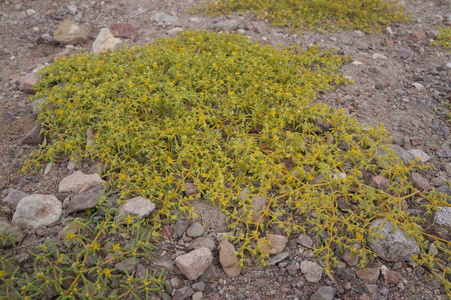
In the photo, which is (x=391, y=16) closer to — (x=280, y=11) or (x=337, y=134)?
(x=280, y=11)

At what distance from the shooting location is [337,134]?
385cm

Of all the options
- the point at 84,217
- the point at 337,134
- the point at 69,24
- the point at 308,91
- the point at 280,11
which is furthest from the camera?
the point at 280,11

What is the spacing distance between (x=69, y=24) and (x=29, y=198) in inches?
157

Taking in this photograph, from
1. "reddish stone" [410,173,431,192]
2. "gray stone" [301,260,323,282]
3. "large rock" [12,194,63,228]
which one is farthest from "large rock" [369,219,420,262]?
"large rock" [12,194,63,228]

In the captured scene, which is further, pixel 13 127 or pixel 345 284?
pixel 13 127

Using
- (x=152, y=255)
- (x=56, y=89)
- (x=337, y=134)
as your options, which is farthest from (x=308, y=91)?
(x=56, y=89)

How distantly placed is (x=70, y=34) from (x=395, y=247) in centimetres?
573

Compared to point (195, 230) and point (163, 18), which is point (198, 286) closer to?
point (195, 230)

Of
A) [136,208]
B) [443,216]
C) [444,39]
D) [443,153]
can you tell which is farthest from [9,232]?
[444,39]

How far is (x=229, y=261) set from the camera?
9.35ft

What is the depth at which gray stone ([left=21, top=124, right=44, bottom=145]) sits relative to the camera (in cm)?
378

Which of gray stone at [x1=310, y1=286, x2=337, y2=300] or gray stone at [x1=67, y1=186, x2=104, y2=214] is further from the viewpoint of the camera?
gray stone at [x1=67, y1=186, x2=104, y2=214]

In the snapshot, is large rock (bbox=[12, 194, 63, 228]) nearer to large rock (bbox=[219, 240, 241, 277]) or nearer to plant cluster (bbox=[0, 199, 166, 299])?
plant cluster (bbox=[0, 199, 166, 299])

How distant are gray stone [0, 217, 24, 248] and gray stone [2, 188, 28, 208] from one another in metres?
0.23
